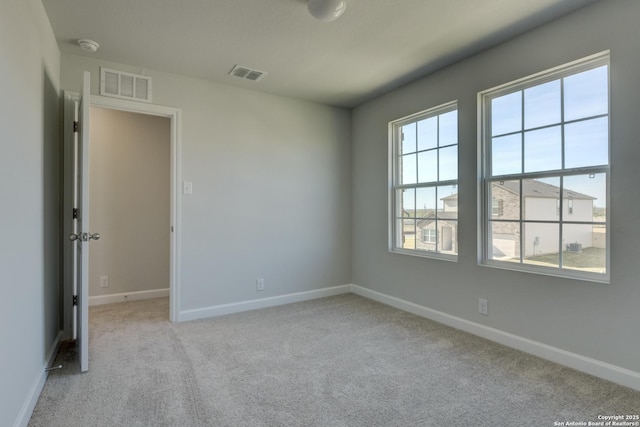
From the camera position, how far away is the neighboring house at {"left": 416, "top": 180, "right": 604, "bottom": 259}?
235cm

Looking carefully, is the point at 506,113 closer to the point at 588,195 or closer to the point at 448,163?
the point at 448,163

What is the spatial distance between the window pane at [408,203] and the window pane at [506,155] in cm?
96

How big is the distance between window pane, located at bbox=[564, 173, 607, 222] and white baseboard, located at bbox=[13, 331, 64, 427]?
3.51 m

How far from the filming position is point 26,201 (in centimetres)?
187

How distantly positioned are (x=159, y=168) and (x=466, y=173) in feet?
12.0

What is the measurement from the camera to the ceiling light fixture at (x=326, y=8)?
83.4 inches

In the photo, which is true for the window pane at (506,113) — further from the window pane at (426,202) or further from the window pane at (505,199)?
the window pane at (426,202)

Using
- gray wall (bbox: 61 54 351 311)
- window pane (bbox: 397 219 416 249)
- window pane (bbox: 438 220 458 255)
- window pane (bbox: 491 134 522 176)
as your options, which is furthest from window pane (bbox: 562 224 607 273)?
gray wall (bbox: 61 54 351 311)

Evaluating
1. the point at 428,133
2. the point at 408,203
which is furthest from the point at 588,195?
the point at 408,203

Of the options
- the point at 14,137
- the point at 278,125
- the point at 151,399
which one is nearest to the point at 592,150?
the point at 278,125

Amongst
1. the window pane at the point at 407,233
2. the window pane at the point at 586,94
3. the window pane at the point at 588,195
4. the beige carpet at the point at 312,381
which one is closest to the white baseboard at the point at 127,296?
the beige carpet at the point at 312,381

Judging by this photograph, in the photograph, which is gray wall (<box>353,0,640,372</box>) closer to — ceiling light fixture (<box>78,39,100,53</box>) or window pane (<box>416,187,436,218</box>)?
window pane (<box>416,187,436,218</box>)

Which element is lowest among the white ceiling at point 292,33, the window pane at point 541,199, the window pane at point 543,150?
the window pane at point 541,199

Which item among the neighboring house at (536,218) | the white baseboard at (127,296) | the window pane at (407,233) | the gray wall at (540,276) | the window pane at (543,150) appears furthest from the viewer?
the white baseboard at (127,296)
